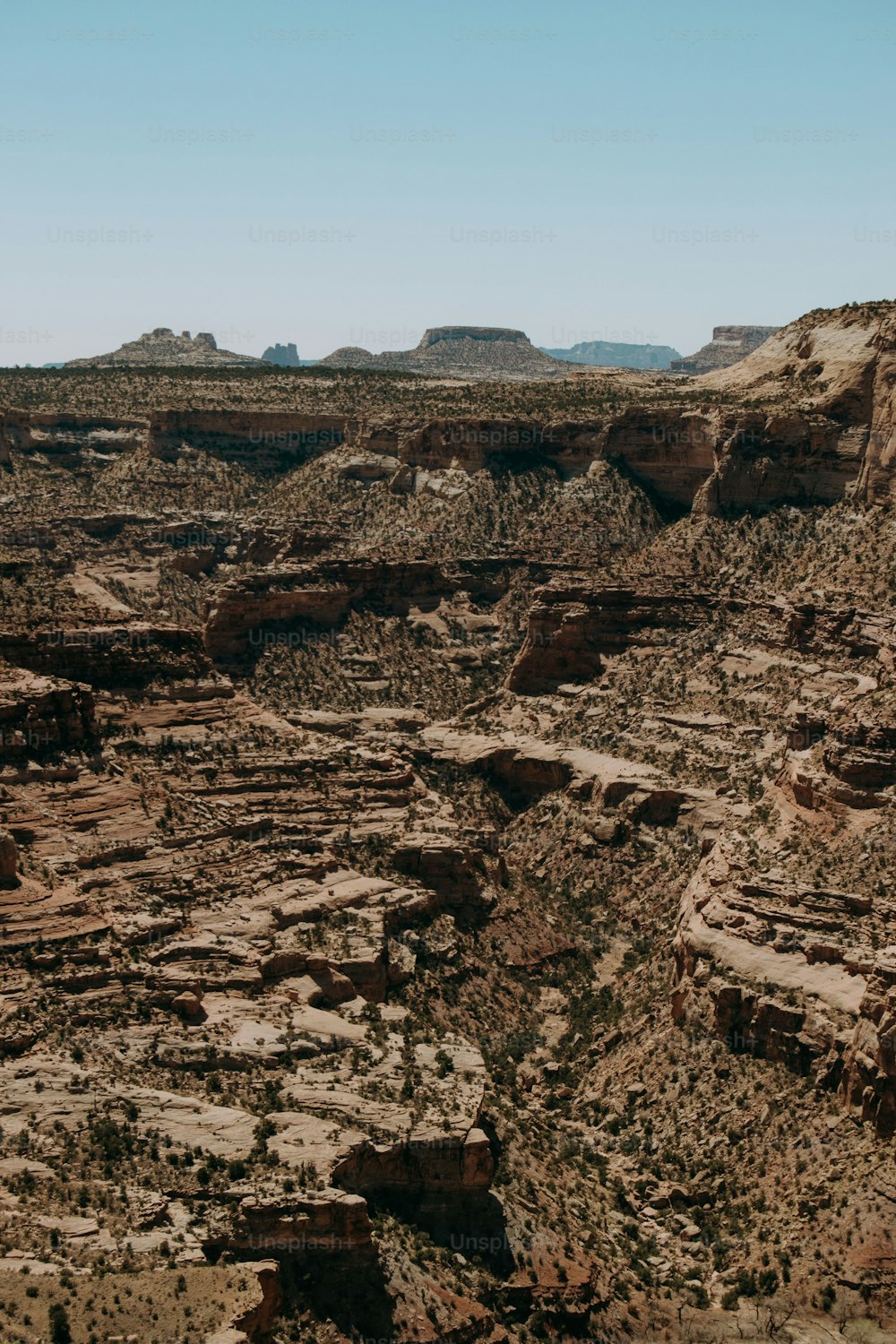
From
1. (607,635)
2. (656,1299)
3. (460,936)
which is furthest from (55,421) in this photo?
(656,1299)

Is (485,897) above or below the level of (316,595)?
below

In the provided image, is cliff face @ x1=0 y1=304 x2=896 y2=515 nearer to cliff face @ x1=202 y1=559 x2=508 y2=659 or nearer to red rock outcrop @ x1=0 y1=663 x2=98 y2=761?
cliff face @ x1=202 y1=559 x2=508 y2=659

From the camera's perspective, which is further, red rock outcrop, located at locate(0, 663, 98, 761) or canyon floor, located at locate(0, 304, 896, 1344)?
red rock outcrop, located at locate(0, 663, 98, 761)

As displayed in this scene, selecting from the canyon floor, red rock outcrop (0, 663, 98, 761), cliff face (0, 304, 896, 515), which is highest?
cliff face (0, 304, 896, 515)

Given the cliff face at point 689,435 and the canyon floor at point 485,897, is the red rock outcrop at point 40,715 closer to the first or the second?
the canyon floor at point 485,897

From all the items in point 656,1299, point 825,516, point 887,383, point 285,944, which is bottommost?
point 656,1299

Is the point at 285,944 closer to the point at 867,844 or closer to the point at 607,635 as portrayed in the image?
the point at 867,844

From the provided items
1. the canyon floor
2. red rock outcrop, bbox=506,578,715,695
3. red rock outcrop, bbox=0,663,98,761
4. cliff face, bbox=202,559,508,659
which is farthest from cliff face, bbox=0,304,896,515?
red rock outcrop, bbox=0,663,98,761

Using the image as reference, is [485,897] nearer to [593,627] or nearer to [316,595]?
[593,627]

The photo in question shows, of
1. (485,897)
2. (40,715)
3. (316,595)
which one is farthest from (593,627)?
(40,715)
